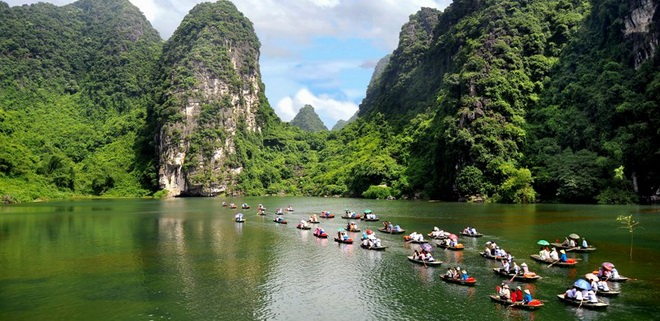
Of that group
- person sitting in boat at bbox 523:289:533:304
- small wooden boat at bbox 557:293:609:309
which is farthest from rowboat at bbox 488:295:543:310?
small wooden boat at bbox 557:293:609:309

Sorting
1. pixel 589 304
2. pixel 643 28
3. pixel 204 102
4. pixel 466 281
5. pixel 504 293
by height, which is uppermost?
pixel 643 28

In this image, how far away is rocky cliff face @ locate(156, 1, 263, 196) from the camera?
152 metres

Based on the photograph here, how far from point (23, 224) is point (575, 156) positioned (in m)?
90.6

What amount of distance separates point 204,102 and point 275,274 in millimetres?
136864

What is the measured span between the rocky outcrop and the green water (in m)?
48.1

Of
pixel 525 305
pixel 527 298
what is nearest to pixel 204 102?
pixel 527 298

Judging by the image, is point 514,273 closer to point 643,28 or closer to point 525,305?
point 525,305

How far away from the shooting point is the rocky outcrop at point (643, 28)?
300 feet

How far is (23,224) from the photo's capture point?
63531 millimetres

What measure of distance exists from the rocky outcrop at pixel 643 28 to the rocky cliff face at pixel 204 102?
115 metres

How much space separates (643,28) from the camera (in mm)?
94750

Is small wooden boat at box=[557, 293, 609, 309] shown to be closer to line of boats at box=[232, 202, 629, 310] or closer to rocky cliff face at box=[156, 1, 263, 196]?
line of boats at box=[232, 202, 629, 310]

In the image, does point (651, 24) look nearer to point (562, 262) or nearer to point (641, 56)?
point (641, 56)

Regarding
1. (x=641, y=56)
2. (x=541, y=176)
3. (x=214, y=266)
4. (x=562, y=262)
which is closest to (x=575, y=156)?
(x=541, y=176)
